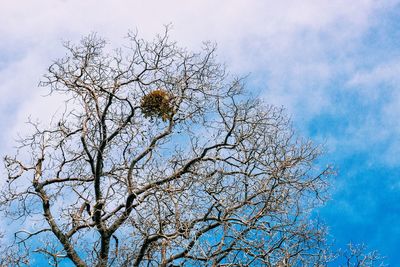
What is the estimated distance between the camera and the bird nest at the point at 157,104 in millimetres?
13312

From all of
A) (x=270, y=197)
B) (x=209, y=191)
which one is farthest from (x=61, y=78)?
(x=270, y=197)

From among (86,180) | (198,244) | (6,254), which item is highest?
(86,180)

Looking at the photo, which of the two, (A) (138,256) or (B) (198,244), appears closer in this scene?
(B) (198,244)

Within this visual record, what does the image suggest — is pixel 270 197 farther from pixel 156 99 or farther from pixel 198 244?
pixel 156 99

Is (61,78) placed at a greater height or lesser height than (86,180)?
greater

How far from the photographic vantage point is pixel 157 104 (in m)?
13.4

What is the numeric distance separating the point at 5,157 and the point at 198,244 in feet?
17.3

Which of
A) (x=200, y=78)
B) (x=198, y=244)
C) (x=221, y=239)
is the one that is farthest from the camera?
(x=200, y=78)

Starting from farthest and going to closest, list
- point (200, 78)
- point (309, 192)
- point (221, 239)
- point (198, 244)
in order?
point (200, 78)
point (309, 192)
point (221, 239)
point (198, 244)

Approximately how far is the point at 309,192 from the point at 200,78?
11.5 ft

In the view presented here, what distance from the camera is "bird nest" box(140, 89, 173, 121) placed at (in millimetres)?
13312

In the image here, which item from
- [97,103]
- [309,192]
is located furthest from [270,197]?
[97,103]

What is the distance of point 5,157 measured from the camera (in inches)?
576

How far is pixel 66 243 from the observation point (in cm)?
1395
